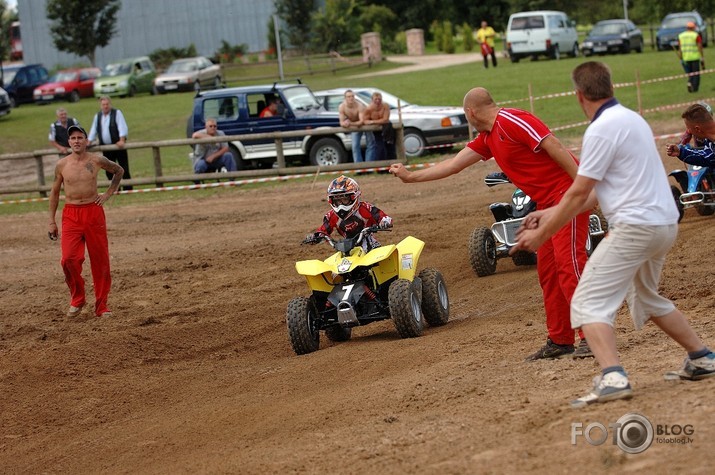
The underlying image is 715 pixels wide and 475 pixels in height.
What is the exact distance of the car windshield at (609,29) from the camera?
46375 millimetres

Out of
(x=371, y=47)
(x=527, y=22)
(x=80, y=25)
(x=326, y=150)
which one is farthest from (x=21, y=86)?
(x=326, y=150)

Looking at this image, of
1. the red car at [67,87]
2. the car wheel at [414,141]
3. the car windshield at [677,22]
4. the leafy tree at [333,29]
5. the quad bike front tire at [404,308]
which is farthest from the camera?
the leafy tree at [333,29]

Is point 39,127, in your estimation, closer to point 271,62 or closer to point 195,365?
point 271,62

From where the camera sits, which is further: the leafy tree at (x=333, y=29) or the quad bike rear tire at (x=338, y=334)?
the leafy tree at (x=333, y=29)

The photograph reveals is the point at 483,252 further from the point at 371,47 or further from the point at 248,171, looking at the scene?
the point at 371,47

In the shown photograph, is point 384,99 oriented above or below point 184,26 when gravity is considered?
below

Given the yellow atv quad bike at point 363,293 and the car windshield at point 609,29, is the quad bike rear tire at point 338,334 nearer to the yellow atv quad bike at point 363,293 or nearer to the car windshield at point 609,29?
the yellow atv quad bike at point 363,293

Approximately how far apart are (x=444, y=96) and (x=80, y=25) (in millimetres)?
31397

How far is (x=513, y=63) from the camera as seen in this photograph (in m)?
46.9

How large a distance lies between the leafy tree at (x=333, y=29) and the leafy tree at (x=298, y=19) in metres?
0.57

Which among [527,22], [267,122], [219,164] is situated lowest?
[219,164]

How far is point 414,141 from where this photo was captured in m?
23.7

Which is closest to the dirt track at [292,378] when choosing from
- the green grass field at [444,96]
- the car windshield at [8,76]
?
the green grass field at [444,96]

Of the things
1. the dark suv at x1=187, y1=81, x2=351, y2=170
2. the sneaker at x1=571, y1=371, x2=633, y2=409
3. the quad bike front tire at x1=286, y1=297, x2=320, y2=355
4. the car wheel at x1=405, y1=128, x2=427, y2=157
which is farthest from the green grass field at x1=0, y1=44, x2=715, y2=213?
the sneaker at x1=571, y1=371, x2=633, y2=409
